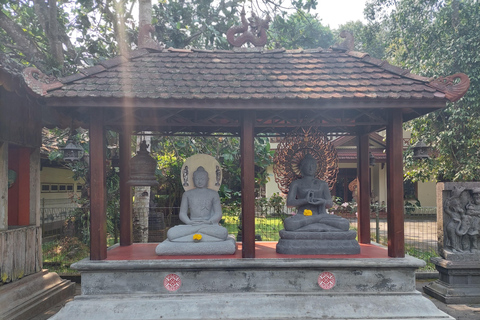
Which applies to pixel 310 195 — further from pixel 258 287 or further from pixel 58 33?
pixel 58 33

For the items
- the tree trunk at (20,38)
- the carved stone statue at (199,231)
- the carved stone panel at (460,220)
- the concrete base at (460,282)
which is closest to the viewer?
the carved stone statue at (199,231)

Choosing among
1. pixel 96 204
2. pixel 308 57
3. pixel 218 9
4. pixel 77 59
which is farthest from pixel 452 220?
pixel 77 59

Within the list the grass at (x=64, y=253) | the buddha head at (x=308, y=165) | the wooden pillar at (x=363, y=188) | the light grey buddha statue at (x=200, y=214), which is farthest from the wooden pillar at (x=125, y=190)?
the wooden pillar at (x=363, y=188)

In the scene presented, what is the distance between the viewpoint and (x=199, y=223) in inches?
253

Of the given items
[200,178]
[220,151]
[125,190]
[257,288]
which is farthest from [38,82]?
[220,151]

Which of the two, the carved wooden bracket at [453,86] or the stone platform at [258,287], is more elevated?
the carved wooden bracket at [453,86]

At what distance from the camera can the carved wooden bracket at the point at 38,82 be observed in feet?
17.2

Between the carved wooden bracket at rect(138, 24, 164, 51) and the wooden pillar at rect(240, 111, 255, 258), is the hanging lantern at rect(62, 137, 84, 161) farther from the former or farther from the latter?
the wooden pillar at rect(240, 111, 255, 258)

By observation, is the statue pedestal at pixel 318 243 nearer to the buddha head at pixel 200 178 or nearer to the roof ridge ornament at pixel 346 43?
the buddha head at pixel 200 178

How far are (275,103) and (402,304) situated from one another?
144 inches

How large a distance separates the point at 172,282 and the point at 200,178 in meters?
2.08

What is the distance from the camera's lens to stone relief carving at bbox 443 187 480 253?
7.47m

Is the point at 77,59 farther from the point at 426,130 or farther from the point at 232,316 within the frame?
the point at 426,130

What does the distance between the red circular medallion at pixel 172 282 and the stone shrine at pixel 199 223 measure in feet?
1.49
